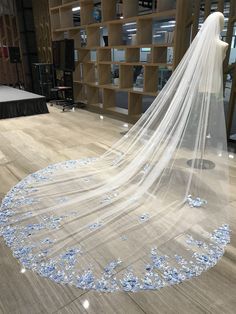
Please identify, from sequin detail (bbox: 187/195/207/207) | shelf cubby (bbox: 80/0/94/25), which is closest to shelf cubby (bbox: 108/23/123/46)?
shelf cubby (bbox: 80/0/94/25)

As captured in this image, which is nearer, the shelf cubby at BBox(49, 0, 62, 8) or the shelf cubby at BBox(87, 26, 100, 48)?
the shelf cubby at BBox(87, 26, 100, 48)

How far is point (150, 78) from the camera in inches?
164

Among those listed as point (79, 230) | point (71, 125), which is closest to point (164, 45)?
point (71, 125)

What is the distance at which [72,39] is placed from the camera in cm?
553

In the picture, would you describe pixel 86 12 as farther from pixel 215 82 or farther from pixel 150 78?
pixel 215 82

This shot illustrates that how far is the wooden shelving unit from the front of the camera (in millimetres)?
3980

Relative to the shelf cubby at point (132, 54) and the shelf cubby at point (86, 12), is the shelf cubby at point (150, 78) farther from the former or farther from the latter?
the shelf cubby at point (86, 12)

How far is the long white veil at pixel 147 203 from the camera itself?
1.57 metres

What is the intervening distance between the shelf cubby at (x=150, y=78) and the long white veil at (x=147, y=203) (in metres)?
1.66

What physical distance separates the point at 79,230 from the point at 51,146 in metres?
2.00

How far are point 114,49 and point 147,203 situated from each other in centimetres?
373

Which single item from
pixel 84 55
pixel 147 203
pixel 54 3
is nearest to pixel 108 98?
pixel 84 55

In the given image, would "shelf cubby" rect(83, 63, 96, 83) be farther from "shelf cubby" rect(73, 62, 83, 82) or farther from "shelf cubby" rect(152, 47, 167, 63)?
"shelf cubby" rect(152, 47, 167, 63)

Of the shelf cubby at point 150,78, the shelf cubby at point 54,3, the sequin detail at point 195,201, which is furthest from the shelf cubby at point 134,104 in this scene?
the shelf cubby at point 54,3
